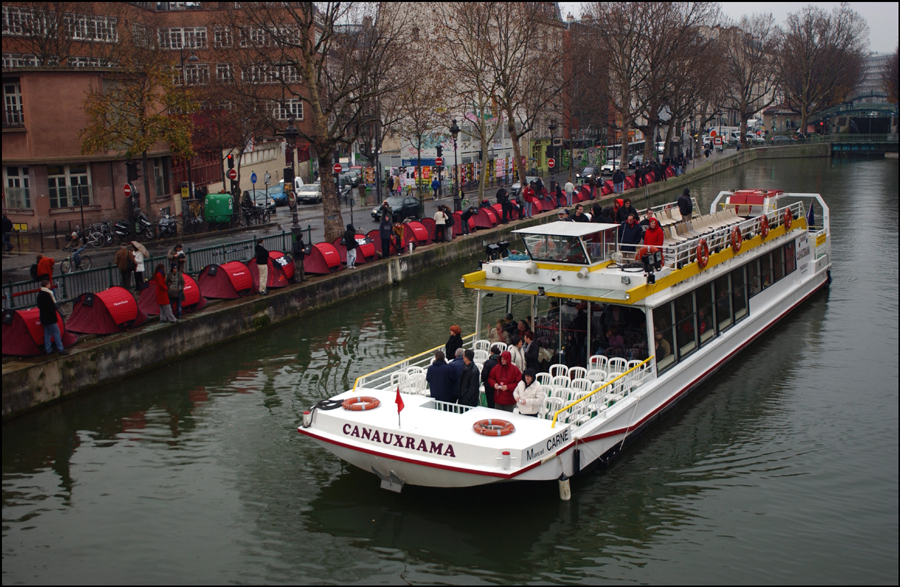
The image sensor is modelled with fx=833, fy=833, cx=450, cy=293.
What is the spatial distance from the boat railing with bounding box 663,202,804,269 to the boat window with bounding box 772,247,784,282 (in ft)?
2.24

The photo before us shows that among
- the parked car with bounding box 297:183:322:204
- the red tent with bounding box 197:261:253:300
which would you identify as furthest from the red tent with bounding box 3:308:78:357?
the parked car with bounding box 297:183:322:204

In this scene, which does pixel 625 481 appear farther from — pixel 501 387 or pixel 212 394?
pixel 212 394

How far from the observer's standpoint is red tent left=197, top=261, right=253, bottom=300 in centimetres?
2202

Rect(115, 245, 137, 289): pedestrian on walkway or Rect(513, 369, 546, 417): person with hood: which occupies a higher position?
Rect(115, 245, 137, 289): pedestrian on walkway

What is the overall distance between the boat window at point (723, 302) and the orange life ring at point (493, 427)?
7.71 metres

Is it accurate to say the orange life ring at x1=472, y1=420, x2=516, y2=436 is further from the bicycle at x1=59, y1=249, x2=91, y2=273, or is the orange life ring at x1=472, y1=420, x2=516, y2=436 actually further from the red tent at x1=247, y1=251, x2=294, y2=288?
the bicycle at x1=59, y1=249, x2=91, y2=273

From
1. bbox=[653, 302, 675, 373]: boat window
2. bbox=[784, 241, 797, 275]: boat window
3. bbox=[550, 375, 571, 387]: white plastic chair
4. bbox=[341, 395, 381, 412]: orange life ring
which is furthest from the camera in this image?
bbox=[784, 241, 797, 275]: boat window

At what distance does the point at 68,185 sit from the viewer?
114 feet

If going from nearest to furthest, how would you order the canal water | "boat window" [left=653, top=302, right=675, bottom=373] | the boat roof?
the canal water
"boat window" [left=653, top=302, right=675, bottom=373]
the boat roof

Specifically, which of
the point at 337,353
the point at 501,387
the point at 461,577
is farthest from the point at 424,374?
the point at 337,353

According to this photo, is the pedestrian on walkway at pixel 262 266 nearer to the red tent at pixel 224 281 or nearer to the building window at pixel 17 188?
the red tent at pixel 224 281

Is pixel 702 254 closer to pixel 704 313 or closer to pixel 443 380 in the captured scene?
pixel 704 313

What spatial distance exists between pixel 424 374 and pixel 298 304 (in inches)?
431

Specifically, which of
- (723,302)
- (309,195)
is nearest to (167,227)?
(309,195)
